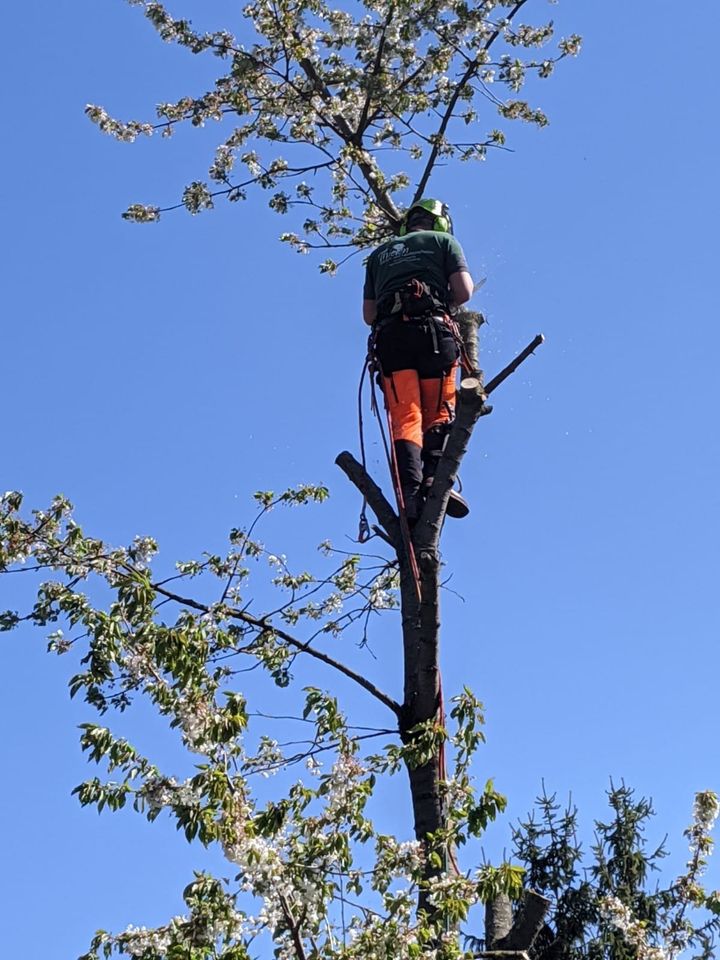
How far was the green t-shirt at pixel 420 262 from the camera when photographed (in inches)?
307

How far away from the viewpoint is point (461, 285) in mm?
7742

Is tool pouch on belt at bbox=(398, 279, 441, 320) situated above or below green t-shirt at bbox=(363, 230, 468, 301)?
below

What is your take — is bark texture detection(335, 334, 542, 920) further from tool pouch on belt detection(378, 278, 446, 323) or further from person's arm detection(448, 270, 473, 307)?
person's arm detection(448, 270, 473, 307)

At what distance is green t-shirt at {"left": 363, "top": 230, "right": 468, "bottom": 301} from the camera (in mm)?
7805

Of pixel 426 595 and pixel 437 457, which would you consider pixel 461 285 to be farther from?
pixel 426 595

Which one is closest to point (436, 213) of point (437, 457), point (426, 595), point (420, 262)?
point (420, 262)

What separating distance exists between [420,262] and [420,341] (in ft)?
1.74

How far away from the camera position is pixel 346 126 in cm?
991

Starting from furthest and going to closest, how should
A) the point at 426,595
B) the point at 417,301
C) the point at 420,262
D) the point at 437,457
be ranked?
the point at 420,262
the point at 417,301
the point at 437,457
the point at 426,595

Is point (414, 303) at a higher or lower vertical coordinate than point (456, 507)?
higher

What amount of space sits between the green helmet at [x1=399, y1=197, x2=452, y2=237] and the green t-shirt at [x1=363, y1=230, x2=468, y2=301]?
1.20ft

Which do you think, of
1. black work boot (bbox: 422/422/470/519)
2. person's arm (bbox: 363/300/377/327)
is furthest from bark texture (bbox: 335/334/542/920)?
person's arm (bbox: 363/300/377/327)

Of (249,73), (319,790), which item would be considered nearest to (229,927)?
(319,790)

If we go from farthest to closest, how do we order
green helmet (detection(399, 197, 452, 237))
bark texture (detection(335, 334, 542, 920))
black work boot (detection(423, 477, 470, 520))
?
green helmet (detection(399, 197, 452, 237)), black work boot (detection(423, 477, 470, 520)), bark texture (detection(335, 334, 542, 920))
